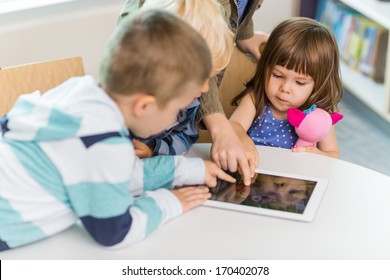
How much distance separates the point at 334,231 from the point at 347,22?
7.29 feet

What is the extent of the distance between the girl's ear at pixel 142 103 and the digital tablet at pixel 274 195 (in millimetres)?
301

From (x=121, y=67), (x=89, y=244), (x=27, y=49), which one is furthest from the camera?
(x=27, y=49)

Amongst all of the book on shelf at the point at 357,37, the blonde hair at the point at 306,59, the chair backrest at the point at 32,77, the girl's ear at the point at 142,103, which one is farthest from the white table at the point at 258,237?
the book on shelf at the point at 357,37

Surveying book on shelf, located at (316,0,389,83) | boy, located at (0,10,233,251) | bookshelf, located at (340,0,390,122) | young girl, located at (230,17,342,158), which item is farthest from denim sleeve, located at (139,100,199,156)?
book on shelf, located at (316,0,389,83)

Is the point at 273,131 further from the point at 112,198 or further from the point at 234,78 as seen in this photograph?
the point at 112,198

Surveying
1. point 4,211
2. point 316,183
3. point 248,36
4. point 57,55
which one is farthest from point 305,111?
point 57,55

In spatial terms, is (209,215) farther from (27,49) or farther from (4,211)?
(27,49)

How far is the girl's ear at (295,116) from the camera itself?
1.76 m

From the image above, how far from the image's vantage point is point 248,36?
2191mm

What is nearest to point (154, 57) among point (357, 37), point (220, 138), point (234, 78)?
point (220, 138)

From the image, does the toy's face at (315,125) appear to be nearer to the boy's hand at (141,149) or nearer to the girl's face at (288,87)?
the girl's face at (288,87)

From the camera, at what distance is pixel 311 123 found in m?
1.73

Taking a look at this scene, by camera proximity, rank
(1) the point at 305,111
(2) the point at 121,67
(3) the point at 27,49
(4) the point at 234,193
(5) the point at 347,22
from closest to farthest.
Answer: (2) the point at 121,67
(4) the point at 234,193
(1) the point at 305,111
(3) the point at 27,49
(5) the point at 347,22

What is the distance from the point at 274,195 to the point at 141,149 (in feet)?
1.28
